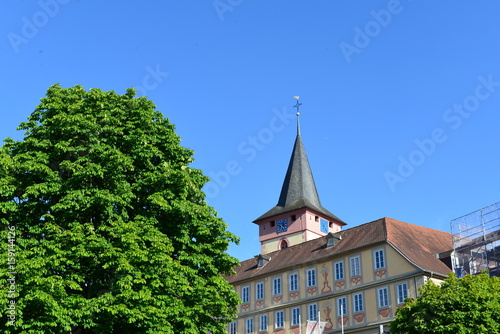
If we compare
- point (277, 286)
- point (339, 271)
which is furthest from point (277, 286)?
point (339, 271)

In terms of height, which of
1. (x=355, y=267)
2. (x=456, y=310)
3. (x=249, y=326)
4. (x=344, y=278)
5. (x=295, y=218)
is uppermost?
(x=295, y=218)

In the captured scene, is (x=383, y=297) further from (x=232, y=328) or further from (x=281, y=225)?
(x=281, y=225)

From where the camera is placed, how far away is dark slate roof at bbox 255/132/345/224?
65.1 meters

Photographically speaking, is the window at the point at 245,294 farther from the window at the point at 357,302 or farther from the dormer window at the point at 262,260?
the window at the point at 357,302

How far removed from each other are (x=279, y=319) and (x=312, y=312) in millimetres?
2840

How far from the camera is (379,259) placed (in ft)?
124

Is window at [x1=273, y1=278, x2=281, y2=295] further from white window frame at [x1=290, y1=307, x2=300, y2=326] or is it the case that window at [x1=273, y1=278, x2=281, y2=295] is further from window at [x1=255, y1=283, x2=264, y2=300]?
white window frame at [x1=290, y1=307, x2=300, y2=326]

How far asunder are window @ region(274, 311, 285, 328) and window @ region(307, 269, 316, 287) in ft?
8.88

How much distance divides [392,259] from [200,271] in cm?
1869

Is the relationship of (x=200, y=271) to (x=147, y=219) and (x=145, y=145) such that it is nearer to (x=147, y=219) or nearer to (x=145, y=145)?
(x=147, y=219)

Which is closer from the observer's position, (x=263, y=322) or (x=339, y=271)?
(x=339, y=271)

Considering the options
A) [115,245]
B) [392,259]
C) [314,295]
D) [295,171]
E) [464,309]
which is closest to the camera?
[115,245]

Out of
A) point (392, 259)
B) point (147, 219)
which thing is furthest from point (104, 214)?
point (392, 259)

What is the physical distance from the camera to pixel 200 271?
2105 cm
